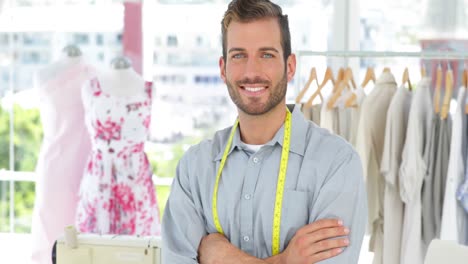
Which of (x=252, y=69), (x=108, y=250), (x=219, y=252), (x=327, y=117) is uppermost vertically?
(x=252, y=69)

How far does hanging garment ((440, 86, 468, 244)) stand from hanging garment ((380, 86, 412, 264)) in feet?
0.69

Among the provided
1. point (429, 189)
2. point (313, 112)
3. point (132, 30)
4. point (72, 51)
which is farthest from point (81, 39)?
point (429, 189)

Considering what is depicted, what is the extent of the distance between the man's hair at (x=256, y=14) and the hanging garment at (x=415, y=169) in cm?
122

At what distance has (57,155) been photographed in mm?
3883

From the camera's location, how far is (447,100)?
3.17 metres

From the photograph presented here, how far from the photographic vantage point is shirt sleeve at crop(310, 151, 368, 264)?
204cm

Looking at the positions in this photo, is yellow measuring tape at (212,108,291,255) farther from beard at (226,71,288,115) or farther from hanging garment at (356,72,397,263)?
hanging garment at (356,72,397,263)

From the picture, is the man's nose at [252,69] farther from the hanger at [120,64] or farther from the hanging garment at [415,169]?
the hanger at [120,64]

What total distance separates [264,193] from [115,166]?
1.75 metres

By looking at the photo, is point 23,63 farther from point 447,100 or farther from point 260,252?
point 260,252

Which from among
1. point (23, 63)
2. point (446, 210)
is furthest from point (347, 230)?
point (23, 63)

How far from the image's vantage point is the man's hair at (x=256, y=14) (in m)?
2.08

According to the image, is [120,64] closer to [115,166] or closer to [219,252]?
[115,166]

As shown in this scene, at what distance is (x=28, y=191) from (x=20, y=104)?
1.81ft
